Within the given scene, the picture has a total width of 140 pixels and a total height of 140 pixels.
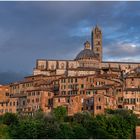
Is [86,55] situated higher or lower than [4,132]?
higher

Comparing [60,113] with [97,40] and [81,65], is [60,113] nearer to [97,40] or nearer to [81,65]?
[81,65]

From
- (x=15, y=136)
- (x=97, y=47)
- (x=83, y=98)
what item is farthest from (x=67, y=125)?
(x=97, y=47)

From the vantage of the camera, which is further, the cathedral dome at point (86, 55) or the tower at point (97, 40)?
the tower at point (97, 40)

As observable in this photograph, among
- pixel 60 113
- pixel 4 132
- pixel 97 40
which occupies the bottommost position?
pixel 4 132

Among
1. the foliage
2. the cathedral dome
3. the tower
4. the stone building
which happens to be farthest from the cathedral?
the foliage

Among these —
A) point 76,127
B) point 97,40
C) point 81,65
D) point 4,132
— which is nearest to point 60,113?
point 76,127

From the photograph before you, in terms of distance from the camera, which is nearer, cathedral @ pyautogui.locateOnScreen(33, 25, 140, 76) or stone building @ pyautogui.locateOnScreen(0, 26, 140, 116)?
stone building @ pyautogui.locateOnScreen(0, 26, 140, 116)

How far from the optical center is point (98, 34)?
95.2 m

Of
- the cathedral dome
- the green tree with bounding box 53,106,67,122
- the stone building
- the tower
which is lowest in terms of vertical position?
the green tree with bounding box 53,106,67,122

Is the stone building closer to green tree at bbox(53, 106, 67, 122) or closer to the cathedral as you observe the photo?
green tree at bbox(53, 106, 67, 122)

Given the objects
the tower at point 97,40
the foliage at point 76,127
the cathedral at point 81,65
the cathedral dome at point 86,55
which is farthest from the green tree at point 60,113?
the tower at point 97,40

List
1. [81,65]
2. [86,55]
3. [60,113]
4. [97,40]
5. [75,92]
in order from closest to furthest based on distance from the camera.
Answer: [60,113]
[75,92]
[81,65]
[86,55]
[97,40]

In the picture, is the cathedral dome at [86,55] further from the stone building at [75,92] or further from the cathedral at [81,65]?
the stone building at [75,92]

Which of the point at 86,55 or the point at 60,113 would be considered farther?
the point at 86,55
